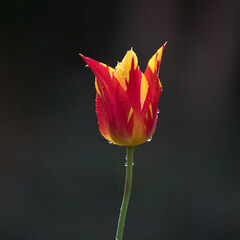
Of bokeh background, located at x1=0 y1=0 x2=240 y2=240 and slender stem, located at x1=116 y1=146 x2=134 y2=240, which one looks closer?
slender stem, located at x1=116 y1=146 x2=134 y2=240

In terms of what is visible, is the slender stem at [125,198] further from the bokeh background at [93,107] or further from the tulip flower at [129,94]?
the bokeh background at [93,107]

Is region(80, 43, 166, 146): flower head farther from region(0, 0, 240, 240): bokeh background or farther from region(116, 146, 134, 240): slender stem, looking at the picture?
region(0, 0, 240, 240): bokeh background

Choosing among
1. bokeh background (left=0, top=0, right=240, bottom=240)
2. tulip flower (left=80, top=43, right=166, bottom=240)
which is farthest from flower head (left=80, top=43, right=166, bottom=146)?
bokeh background (left=0, top=0, right=240, bottom=240)

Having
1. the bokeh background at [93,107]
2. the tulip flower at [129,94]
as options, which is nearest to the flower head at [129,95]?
Answer: the tulip flower at [129,94]

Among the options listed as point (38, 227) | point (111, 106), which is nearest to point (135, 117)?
point (111, 106)

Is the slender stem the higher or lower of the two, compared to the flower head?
lower

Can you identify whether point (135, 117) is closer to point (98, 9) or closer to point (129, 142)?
point (129, 142)

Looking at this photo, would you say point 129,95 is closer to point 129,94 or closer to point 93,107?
point 129,94
